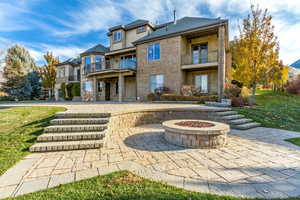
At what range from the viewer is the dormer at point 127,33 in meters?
16.5

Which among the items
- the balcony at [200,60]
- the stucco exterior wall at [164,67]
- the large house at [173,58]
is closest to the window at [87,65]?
the large house at [173,58]

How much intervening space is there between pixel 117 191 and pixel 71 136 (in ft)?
8.71

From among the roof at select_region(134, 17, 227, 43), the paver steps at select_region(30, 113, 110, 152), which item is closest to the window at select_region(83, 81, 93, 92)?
the roof at select_region(134, 17, 227, 43)

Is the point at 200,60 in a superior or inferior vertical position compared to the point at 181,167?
superior

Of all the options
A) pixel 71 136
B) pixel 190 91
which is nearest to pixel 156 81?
pixel 190 91

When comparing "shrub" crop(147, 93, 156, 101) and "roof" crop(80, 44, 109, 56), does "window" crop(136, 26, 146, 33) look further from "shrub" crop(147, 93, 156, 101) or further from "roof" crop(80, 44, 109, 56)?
"shrub" crop(147, 93, 156, 101)

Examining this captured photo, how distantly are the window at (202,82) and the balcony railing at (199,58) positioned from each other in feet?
4.84

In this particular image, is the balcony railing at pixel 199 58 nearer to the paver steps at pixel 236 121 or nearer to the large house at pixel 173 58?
the large house at pixel 173 58

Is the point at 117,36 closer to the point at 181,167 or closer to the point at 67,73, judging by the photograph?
the point at 67,73

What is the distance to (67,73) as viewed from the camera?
22.8m

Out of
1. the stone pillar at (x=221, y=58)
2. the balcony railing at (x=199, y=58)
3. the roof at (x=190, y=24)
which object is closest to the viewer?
the stone pillar at (x=221, y=58)

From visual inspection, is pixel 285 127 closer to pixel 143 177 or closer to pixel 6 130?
pixel 143 177

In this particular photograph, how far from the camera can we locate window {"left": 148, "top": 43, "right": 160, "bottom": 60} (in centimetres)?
1380

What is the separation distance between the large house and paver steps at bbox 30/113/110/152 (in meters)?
9.57
